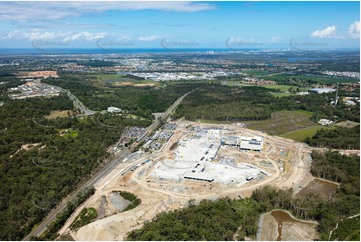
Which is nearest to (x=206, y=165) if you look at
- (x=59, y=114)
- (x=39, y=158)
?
(x=39, y=158)

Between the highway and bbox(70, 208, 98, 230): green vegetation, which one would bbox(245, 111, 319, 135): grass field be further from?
bbox(70, 208, 98, 230): green vegetation

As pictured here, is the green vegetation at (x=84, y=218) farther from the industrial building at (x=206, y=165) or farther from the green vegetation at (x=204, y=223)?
the industrial building at (x=206, y=165)

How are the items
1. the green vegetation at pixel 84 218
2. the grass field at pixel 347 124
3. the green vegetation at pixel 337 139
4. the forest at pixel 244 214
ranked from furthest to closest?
the grass field at pixel 347 124 < the green vegetation at pixel 337 139 < the green vegetation at pixel 84 218 < the forest at pixel 244 214

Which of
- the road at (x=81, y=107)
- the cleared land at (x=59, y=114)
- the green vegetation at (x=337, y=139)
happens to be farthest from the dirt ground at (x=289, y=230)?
the road at (x=81, y=107)

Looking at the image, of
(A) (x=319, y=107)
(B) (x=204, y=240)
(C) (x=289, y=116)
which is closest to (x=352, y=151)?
(C) (x=289, y=116)

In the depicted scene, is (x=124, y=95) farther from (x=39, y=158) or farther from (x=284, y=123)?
(x=39, y=158)

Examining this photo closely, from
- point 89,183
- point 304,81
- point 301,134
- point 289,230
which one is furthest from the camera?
point 304,81

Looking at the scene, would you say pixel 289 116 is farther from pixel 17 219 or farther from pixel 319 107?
pixel 17 219

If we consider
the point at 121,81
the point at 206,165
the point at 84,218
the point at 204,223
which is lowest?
the point at 84,218
